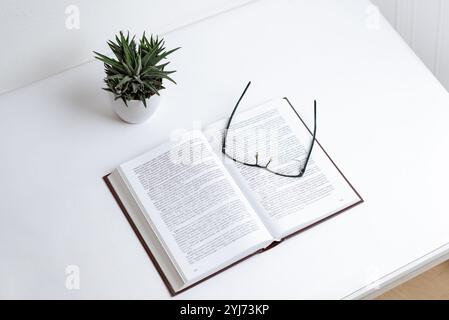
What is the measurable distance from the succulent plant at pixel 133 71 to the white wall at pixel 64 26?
0.41ft

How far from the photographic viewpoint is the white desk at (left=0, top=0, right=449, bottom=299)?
1.18m

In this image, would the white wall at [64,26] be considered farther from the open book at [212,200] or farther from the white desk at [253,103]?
the open book at [212,200]

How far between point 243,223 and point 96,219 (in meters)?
0.27

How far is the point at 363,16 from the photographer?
4.86 feet

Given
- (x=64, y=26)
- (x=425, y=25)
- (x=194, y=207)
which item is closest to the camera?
(x=194, y=207)

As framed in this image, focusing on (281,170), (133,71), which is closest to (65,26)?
(133,71)

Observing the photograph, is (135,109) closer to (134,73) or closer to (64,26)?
(134,73)

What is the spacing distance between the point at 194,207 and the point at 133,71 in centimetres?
27

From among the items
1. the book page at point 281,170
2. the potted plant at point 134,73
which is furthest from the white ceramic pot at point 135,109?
the book page at point 281,170

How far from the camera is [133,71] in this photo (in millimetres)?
1246

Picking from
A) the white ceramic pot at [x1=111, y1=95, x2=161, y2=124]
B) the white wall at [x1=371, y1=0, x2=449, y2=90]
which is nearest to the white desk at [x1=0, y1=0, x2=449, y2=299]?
the white ceramic pot at [x1=111, y1=95, x2=161, y2=124]

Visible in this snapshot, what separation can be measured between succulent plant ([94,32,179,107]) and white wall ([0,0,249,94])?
125 mm
